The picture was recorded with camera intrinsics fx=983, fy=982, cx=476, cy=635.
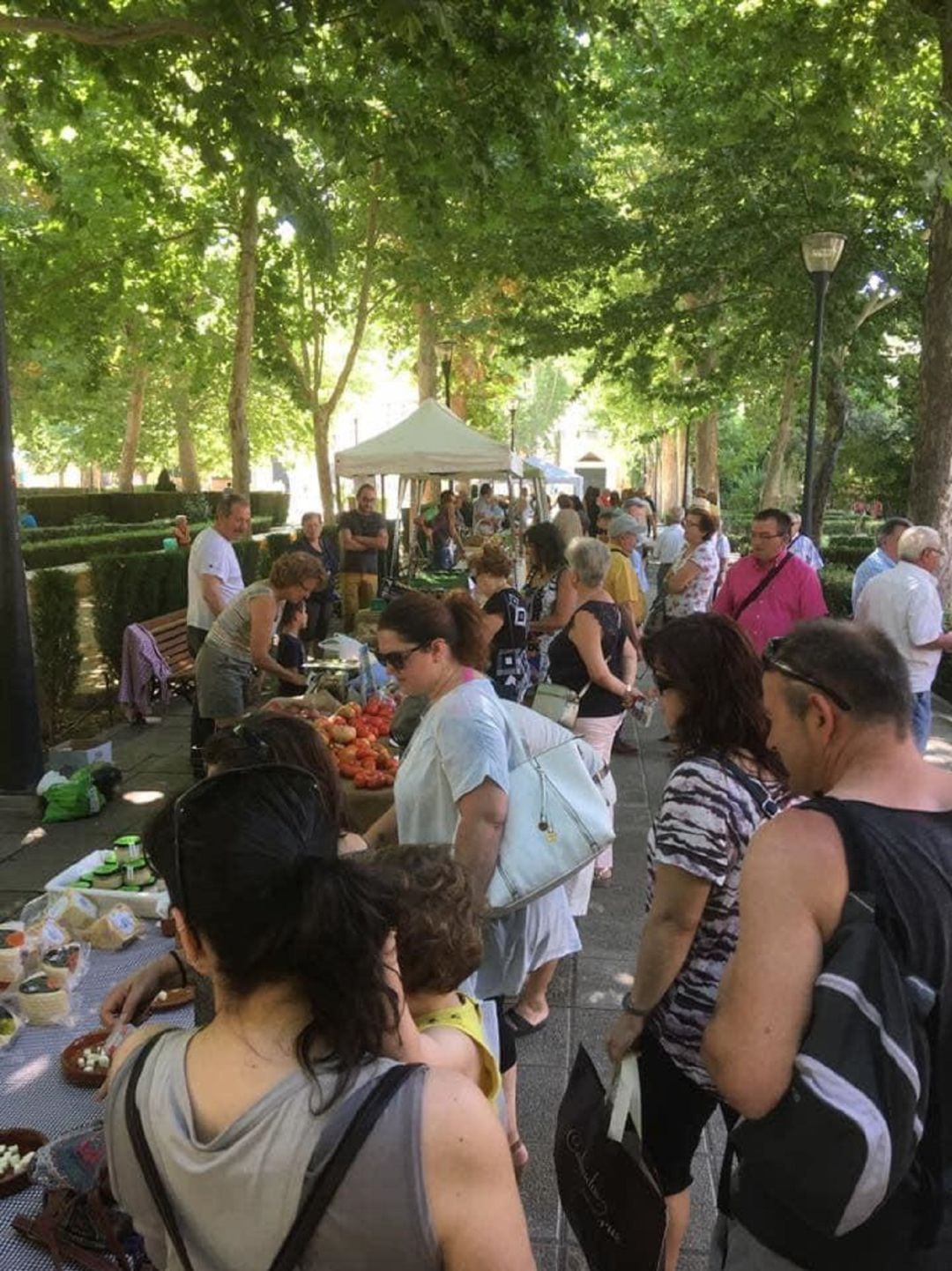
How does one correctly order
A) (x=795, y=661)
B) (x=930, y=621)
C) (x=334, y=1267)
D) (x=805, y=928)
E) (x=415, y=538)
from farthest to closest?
(x=415, y=538)
(x=930, y=621)
(x=795, y=661)
(x=805, y=928)
(x=334, y=1267)

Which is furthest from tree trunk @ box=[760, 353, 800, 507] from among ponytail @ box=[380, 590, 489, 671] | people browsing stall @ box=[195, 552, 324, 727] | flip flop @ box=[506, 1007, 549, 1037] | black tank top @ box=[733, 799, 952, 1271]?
black tank top @ box=[733, 799, 952, 1271]

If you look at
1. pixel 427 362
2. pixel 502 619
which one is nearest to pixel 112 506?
pixel 427 362

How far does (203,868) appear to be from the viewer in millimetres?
1230

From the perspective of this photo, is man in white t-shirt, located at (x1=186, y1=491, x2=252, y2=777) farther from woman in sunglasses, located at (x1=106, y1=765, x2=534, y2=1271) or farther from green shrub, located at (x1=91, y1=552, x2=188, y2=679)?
woman in sunglasses, located at (x1=106, y1=765, x2=534, y2=1271)

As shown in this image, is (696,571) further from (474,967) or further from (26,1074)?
(474,967)

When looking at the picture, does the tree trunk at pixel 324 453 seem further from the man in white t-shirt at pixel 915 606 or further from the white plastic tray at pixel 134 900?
the white plastic tray at pixel 134 900

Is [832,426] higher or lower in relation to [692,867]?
higher

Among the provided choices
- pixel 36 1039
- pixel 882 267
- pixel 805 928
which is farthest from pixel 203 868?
pixel 882 267

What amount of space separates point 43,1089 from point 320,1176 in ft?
6.97

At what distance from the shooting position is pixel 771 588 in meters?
6.43

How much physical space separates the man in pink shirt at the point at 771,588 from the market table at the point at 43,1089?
4.31 metres

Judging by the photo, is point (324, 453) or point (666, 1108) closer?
point (666, 1108)

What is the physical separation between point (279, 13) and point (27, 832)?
563cm

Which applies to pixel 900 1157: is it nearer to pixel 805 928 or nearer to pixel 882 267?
pixel 805 928
